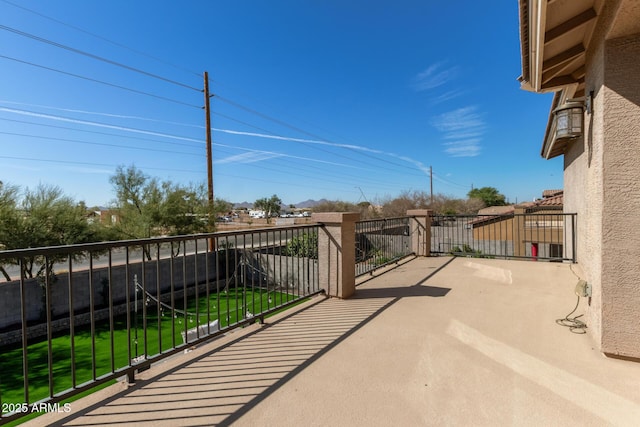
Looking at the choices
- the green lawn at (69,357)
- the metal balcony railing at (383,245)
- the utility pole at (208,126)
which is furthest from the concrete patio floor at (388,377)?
the utility pole at (208,126)

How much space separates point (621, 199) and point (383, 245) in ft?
14.0

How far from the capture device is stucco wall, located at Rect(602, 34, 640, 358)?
2102mm

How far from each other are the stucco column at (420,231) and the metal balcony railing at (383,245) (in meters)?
0.14

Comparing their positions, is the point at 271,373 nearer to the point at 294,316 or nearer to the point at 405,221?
the point at 294,316

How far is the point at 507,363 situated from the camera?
2.22 m

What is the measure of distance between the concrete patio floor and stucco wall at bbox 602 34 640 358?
12.0 inches

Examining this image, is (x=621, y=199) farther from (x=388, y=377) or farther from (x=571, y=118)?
(x=388, y=377)

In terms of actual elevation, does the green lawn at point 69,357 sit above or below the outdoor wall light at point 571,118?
below

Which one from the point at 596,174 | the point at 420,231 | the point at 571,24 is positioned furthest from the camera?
the point at 420,231

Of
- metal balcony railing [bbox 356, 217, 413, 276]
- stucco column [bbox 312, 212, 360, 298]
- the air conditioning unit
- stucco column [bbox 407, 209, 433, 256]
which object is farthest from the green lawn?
the air conditioning unit

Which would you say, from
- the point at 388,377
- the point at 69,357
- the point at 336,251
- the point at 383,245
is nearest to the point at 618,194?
the point at 388,377

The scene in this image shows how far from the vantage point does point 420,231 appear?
703cm

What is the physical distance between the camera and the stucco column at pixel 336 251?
391 centimetres

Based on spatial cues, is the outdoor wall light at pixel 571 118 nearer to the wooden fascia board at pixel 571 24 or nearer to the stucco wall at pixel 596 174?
the stucco wall at pixel 596 174
